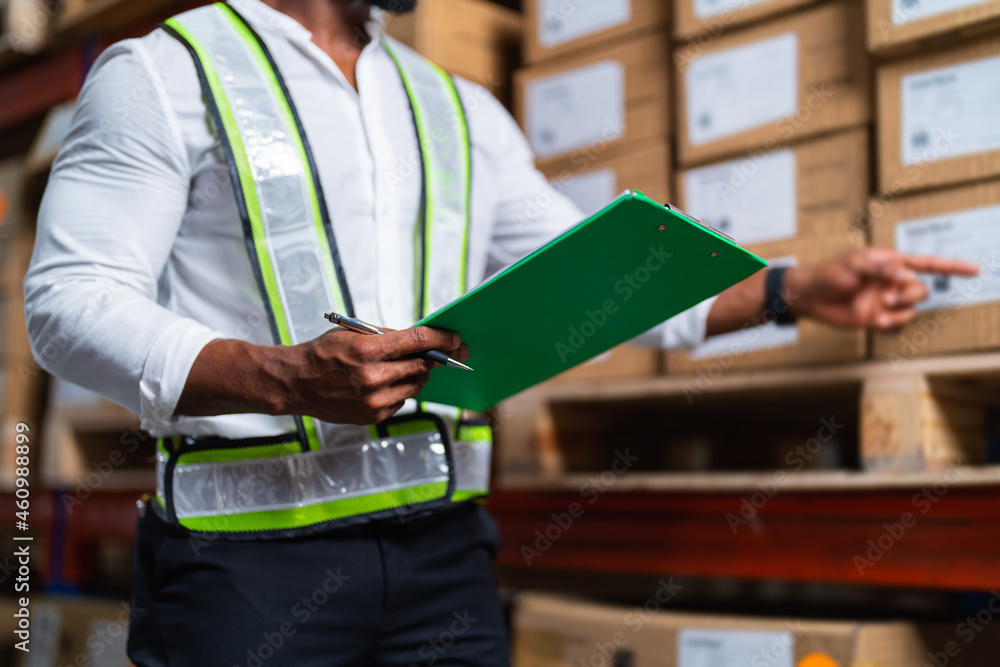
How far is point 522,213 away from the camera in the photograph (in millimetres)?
1527

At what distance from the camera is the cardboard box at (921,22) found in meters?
1.51

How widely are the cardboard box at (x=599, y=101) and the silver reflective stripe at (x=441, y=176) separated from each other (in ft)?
2.34

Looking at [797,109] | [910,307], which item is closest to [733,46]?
[797,109]

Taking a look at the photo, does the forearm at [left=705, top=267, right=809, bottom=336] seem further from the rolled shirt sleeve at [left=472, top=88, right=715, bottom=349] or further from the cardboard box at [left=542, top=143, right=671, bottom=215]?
the cardboard box at [left=542, top=143, right=671, bottom=215]

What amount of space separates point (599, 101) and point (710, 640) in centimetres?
117

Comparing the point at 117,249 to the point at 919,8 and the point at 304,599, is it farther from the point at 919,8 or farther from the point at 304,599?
the point at 919,8

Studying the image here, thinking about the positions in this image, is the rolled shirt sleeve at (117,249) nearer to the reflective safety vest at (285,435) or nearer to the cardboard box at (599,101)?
the reflective safety vest at (285,435)

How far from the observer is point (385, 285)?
48.3 inches

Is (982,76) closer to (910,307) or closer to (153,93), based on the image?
(910,307)

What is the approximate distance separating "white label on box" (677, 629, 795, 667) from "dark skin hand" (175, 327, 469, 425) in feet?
3.23

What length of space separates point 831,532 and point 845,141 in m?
0.71
